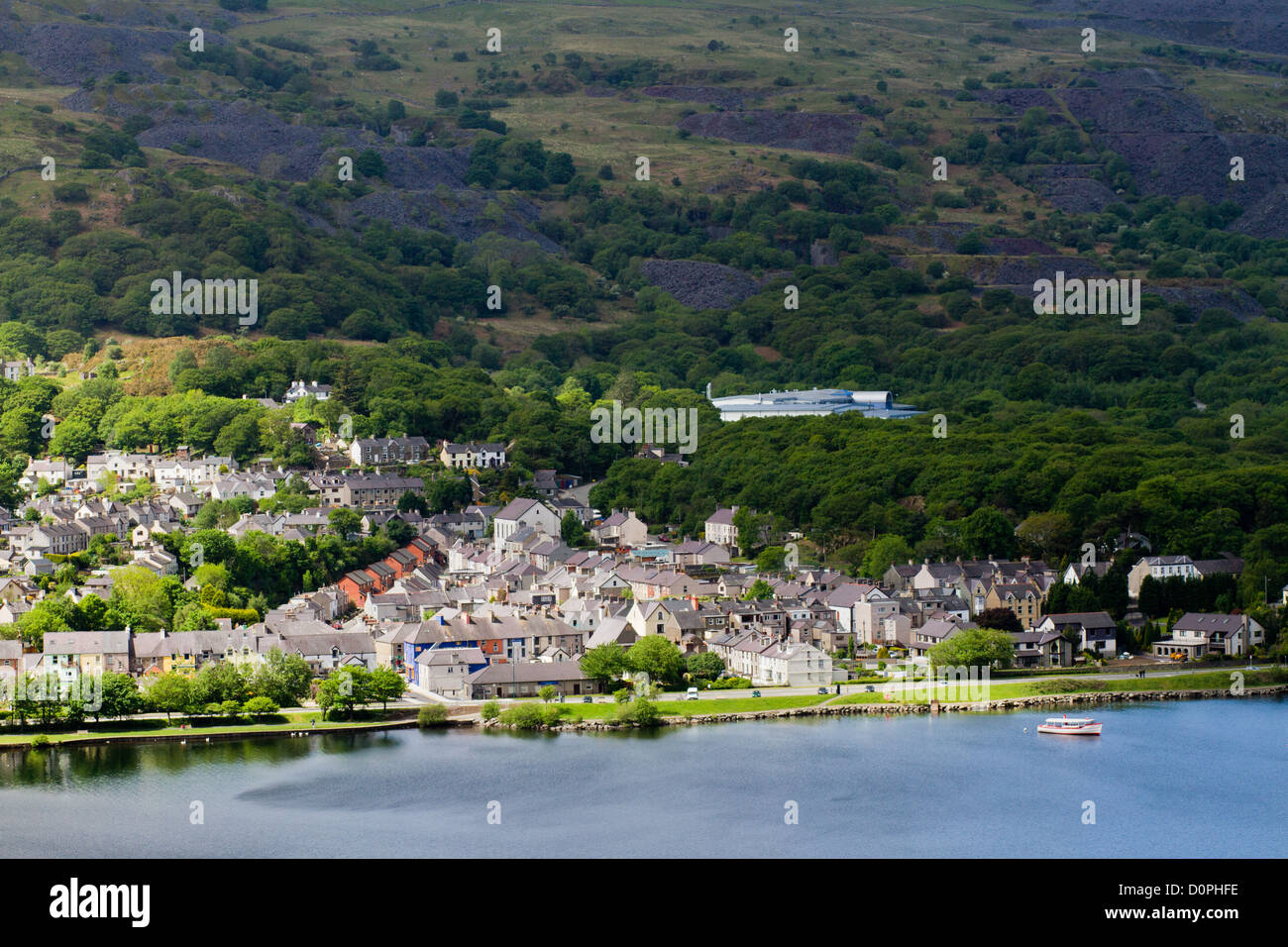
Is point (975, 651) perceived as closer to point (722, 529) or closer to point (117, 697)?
point (722, 529)

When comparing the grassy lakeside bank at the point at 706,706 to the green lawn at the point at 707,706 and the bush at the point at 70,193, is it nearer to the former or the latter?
the green lawn at the point at 707,706

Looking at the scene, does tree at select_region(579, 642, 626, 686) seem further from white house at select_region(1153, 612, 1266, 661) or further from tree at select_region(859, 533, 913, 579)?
white house at select_region(1153, 612, 1266, 661)

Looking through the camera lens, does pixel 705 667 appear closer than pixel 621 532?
Yes

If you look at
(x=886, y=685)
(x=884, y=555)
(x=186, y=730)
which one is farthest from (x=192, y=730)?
(x=884, y=555)

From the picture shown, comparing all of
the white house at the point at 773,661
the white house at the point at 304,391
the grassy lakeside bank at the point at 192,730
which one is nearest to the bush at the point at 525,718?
the grassy lakeside bank at the point at 192,730

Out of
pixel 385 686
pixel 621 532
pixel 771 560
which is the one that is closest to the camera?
pixel 385 686

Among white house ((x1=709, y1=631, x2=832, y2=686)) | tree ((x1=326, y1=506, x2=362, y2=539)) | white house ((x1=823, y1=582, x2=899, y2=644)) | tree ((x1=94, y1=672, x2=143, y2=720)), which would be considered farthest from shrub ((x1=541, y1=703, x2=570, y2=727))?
tree ((x1=326, y1=506, x2=362, y2=539))

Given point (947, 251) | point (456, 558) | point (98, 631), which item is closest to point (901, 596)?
point (456, 558)

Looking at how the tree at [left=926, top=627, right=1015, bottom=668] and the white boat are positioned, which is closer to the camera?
the white boat
